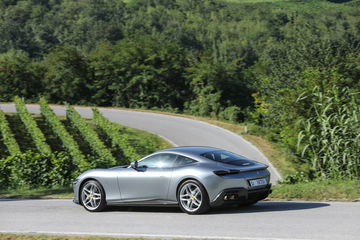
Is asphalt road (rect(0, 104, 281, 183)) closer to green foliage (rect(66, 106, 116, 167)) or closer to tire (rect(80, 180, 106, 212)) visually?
green foliage (rect(66, 106, 116, 167))

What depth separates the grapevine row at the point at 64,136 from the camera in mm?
27197

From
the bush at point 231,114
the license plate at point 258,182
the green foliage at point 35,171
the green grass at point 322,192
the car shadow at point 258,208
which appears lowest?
the car shadow at point 258,208

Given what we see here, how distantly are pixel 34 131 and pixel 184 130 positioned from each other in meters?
10.2

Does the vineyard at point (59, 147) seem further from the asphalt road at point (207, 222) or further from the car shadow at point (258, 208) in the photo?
the car shadow at point (258, 208)

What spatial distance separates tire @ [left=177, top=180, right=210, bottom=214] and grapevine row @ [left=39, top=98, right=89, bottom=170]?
979 cm

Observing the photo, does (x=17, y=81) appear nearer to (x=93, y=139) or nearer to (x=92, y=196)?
(x=93, y=139)

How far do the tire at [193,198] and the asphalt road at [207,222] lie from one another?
154 mm

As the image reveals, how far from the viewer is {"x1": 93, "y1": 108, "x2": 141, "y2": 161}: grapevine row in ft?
90.7

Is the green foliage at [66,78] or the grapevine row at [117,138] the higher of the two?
the green foliage at [66,78]

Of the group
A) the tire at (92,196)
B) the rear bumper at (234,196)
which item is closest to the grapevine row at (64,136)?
the tire at (92,196)

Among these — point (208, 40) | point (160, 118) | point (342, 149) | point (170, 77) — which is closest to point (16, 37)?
point (208, 40)

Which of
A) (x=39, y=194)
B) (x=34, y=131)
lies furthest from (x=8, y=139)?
(x=39, y=194)

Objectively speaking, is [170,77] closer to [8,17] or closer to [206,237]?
[206,237]

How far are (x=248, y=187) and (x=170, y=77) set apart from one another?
50708 mm
